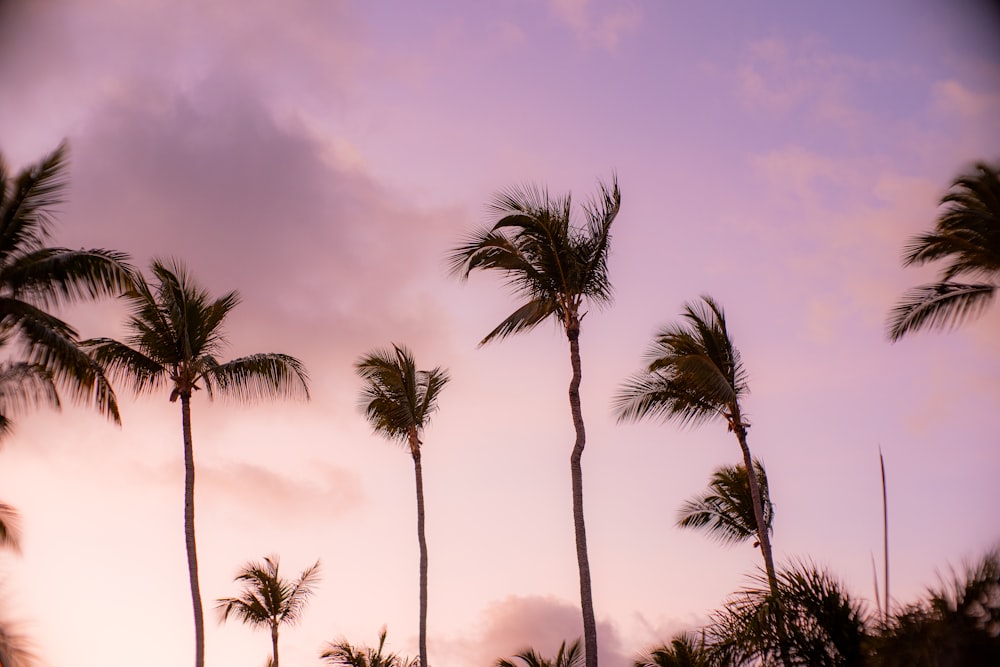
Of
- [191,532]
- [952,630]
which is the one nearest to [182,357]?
[191,532]

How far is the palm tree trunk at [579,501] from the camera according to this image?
16688mm

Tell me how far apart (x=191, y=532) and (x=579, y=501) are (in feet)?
29.6

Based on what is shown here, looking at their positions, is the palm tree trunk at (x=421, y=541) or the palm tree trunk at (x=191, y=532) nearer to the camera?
the palm tree trunk at (x=191, y=532)

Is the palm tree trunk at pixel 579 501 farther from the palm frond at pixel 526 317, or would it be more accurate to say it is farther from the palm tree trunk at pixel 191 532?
the palm tree trunk at pixel 191 532

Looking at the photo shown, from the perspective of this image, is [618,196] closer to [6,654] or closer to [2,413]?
[2,413]

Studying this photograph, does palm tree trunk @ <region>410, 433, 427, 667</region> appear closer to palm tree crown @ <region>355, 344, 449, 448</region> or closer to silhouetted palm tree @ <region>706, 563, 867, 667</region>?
palm tree crown @ <region>355, 344, 449, 448</region>

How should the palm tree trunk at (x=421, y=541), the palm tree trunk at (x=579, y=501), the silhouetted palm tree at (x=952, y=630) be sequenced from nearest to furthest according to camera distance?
1. the silhouetted palm tree at (x=952, y=630)
2. the palm tree trunk at (x=579, y=501)
3. the palm tree trunk at (x=421, y=541)

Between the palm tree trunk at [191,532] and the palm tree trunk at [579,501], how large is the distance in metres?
8.33

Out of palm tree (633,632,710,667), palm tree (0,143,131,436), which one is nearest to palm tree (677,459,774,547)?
palm tree (633,632,710,667)

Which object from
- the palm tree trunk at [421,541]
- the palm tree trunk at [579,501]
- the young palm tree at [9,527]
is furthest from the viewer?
the palm tree trunk at [421,541]

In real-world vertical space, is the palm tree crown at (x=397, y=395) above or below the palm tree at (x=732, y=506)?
above

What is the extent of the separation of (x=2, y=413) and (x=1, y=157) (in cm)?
449

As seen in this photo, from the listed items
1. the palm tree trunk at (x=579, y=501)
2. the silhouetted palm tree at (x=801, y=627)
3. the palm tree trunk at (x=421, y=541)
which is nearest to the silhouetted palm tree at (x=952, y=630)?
the silhouetted palm tree at (x=801, y=627)

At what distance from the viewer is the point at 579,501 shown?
59.4 ft
